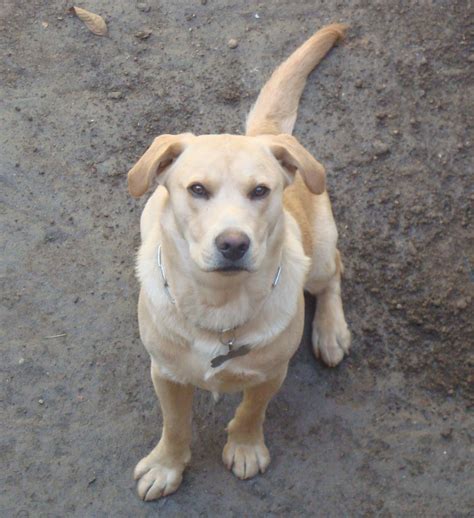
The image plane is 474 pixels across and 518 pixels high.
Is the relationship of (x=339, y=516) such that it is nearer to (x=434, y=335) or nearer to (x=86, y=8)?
(x=434, y=335)

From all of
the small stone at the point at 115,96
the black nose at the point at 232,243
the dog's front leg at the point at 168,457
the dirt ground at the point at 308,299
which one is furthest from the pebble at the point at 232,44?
the black nose at the point at 232,243

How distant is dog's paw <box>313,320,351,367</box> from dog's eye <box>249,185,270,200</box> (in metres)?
1.27

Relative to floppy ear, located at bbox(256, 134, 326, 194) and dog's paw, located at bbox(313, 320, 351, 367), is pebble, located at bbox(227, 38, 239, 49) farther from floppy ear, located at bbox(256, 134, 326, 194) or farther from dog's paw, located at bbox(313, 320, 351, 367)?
floppy ear, located at bbox(256, 134, 326, 194)

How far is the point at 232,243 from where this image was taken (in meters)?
2.26

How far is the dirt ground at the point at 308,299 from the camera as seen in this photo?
3.29 meters

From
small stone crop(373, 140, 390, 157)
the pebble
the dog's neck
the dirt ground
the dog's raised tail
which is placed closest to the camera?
the dog's neck

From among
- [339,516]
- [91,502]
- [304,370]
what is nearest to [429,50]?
[304,370]

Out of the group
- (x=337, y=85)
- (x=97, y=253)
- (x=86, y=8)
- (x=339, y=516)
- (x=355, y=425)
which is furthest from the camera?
(x=86, y=8)

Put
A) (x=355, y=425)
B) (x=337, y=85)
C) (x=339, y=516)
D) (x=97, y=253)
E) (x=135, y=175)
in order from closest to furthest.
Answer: (x=135, y=175) → (x=339, y=516) → (x=355, y=425) → (x=97, y=253) → (x=337, y=85)

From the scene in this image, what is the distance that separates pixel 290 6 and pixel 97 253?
1941 mm

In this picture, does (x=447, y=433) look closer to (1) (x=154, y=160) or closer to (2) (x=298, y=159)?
(2) (x=298, y=159)

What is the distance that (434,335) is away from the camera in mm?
3574

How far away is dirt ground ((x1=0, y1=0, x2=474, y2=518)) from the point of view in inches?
129

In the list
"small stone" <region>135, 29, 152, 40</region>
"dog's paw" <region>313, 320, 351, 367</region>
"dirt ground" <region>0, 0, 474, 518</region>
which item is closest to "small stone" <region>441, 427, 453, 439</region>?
"dirt ground" <region>0, 0, 474, 518</region>
